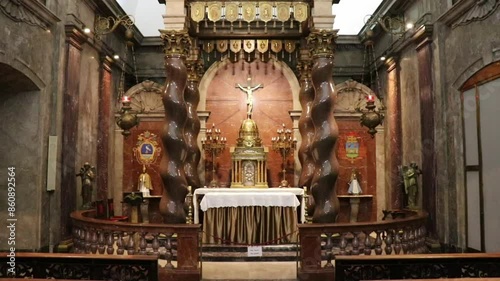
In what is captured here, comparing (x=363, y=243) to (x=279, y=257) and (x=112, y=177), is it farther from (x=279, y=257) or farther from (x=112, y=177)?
(x=112, y=177)

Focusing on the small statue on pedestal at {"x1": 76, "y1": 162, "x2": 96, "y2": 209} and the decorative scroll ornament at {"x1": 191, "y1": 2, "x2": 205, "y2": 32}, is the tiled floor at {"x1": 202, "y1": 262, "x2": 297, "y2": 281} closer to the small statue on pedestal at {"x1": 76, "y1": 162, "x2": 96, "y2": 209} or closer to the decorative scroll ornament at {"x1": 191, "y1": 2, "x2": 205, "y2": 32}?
the small statue on pedestal at {"x1": 76, "y1": 162, "x2": 96, "y2": 209}

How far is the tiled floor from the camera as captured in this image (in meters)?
6.65

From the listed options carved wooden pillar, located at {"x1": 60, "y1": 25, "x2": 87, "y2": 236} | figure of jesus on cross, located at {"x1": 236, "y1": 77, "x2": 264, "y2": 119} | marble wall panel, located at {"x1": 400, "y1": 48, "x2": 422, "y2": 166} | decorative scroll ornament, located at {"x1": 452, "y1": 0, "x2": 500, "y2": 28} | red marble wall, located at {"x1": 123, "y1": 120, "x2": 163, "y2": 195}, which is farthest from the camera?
red marble wall, located at {"x1": 123, "y1": 120, "x2": 163, "y2": 195}

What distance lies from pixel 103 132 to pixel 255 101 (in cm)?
424

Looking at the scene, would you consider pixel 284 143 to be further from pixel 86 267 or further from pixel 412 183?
pixel 86 267

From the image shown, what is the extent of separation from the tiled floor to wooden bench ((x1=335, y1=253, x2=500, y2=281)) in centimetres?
206

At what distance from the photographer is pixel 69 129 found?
931 cm

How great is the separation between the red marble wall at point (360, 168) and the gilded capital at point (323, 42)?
200 inches

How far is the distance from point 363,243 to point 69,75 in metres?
6.61

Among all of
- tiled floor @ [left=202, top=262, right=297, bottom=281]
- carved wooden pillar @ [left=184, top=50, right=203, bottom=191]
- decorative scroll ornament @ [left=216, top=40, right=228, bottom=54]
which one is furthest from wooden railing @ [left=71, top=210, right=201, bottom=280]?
decorative scroll ornament @ [left=216, top=40, right=228, bottom=54]

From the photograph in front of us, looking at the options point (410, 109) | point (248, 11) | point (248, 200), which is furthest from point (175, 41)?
point (410, 109)

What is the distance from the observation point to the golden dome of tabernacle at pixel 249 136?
11375 millimetres

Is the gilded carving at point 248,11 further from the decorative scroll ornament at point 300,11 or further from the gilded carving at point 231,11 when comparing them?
the decorative scroll ornament at point 300,11

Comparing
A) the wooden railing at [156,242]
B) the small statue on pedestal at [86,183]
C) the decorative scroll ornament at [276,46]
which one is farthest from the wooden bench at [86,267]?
the decorative scroll ornament at [276,46]
